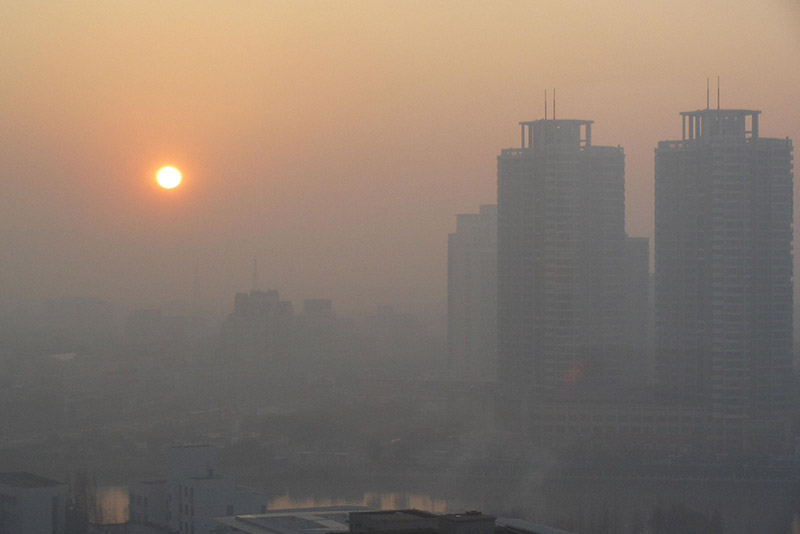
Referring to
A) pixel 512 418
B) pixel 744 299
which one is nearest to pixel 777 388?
pixel 744 299

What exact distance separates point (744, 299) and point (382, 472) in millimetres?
3147

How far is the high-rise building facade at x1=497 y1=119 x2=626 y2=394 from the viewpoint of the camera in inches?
Answer: 410

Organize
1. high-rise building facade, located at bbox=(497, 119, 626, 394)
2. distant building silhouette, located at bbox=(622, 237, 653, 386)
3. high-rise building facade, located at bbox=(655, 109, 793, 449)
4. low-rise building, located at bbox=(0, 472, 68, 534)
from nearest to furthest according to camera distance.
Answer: low-rise building, located at bbox=(0, 472, 68, 534) < high-rise building facade, located at bbox=(655, 109, 793, 449) < high-rise building facade, located at bbox=(497, 119, 626, 394) < distant building silhouette, located at bbox=(622, 237, 653, 386)

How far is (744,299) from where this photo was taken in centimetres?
995

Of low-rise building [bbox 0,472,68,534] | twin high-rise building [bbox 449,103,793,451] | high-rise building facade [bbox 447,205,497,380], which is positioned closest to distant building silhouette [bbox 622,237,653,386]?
twin high-rise building [bbox 449,103,793,451]

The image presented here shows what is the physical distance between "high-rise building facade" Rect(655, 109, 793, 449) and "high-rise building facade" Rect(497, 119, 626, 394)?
0.71 m

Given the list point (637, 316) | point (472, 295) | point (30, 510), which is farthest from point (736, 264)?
point (30, 510)

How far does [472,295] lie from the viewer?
42.7 ft

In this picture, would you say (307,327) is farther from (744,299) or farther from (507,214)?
(744,299)

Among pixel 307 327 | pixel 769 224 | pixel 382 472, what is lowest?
pixel 382 472

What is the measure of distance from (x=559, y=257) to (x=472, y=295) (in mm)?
2631

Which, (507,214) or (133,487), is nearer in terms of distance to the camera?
(133,487)

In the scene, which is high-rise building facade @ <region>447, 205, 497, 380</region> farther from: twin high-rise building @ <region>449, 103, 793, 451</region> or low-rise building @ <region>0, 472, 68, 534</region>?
low-rise building @ <region>0, 472, 68, 534</region>

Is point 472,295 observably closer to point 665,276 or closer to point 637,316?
point 637,316
